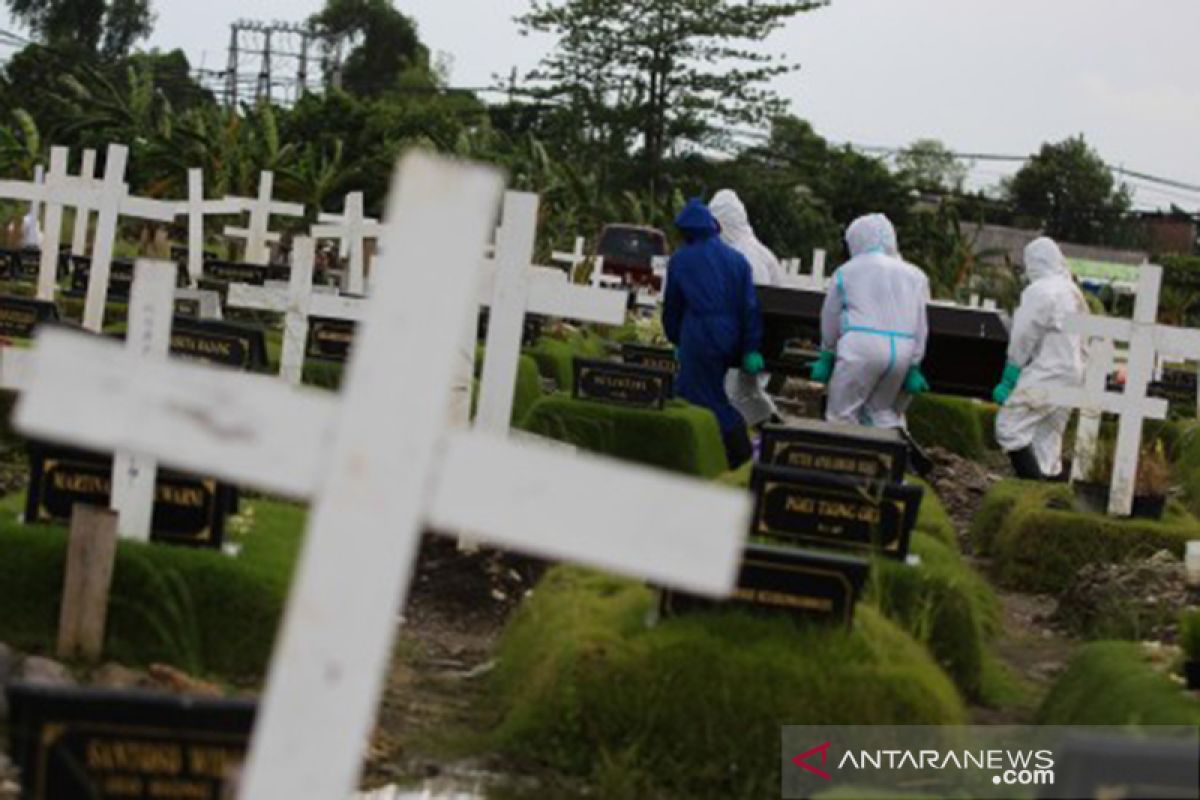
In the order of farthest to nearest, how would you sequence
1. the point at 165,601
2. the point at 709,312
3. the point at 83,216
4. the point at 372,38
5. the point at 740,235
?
the point at 372,38 < the point at 740,235 < the point at 83,216 < the point at 709,312 < the point at 165,601

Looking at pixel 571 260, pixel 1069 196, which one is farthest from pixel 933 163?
pixel 571 260

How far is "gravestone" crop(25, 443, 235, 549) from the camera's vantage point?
26.1ft

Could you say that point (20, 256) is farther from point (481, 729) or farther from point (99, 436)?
point (99, 436)

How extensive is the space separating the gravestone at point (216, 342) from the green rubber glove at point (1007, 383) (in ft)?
20.4

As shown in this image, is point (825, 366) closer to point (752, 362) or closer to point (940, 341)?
point (752, 362)

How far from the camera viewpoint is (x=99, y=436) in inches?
145

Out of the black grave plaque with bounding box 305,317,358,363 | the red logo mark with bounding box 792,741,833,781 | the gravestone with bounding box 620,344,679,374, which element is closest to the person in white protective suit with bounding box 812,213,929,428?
the black grave plaque with bounding box 305,317,358,363

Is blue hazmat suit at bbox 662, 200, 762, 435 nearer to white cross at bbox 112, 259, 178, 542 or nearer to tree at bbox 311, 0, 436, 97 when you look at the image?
white cross at bbox 112, 259, 178, 542

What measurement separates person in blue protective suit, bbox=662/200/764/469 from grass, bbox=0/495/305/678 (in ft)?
24.8

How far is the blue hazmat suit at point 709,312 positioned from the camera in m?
15.3

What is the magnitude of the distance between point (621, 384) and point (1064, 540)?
2.73 meters

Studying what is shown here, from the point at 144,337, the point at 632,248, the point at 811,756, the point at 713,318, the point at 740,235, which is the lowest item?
the point at 811,756

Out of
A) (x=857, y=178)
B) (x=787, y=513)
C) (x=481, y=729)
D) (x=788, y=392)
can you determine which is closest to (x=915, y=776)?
(x=481, y=729)

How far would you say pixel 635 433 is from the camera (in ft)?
46.6
